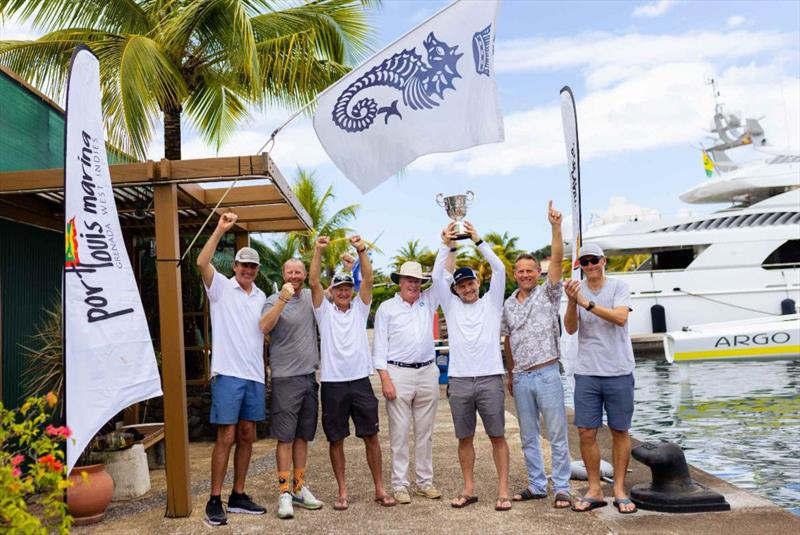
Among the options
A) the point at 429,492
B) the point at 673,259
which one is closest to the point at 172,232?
the point at 429,492

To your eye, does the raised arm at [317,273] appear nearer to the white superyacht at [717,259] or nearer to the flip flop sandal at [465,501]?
the flip flop sandal at [465,501]

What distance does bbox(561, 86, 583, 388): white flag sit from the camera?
5.82 meters

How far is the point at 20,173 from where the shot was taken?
612 centimetres

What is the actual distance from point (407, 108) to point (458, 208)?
100 cm

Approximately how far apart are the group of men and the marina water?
202cm

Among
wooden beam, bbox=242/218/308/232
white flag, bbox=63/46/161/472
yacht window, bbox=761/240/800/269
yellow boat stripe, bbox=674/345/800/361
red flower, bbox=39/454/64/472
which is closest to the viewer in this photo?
red flower, bbox=39/454/64/472

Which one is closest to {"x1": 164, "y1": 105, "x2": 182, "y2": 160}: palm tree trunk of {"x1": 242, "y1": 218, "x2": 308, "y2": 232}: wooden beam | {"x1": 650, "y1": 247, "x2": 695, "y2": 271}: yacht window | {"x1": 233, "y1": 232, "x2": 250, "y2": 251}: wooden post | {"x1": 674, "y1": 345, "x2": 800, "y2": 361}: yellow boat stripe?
{"x1": 233, "y1": 232, "x2": 250, "y2": 251}: wooden post

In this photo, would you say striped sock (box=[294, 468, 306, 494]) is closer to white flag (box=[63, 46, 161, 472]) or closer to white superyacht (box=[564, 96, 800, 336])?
white flag (box=[63, 46, 161, 472])

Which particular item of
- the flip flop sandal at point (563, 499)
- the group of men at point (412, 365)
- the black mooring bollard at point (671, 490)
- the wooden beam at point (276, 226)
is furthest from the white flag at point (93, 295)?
the wooden beam at point (276, 226)

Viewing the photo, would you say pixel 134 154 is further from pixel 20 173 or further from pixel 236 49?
pixel 20 173

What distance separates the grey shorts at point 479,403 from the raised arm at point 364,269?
976 millimetres

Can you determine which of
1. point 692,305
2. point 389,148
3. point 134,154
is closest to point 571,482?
point 389,148

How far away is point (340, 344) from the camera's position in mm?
5871

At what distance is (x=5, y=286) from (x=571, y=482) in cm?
558
